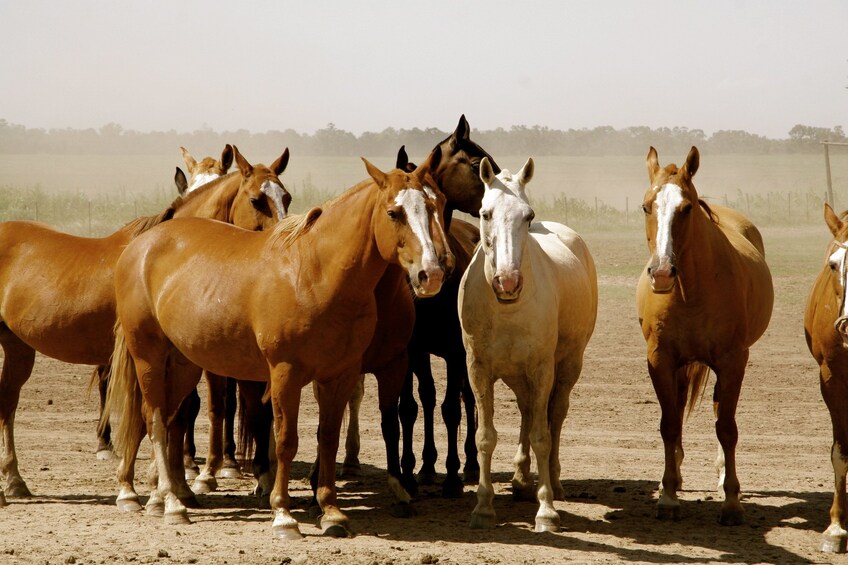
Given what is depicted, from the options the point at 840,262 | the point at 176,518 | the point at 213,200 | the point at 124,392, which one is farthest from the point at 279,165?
the point at 840,262

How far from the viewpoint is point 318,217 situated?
6.35m

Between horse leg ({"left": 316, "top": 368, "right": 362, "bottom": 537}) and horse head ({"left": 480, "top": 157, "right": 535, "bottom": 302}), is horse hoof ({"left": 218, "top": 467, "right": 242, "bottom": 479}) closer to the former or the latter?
horse leg ({"left": 316, "top": 368, "right": 362, "bottom": 537})

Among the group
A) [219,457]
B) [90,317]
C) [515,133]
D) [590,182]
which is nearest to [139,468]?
[219,457]

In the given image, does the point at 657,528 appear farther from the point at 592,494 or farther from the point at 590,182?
the point at 590,182

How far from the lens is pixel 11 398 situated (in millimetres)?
7500

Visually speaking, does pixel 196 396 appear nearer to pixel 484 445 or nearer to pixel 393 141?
pixel 484 445

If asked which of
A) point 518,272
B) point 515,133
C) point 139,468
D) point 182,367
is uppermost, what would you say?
point 515,133

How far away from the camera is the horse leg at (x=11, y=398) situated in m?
7.30

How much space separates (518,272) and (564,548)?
Answer: 5.32ft

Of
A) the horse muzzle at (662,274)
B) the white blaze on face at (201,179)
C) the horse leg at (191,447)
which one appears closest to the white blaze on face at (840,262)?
the horse muzzle at (662,274)

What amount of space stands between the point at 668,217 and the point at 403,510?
8.43ft

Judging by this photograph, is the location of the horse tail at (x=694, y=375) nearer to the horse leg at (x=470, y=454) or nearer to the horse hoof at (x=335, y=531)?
the horse leg at (x=470, y=454)

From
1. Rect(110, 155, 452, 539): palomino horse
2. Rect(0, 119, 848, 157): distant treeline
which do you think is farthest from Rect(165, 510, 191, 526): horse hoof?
Rect(0, 119, 848, 157): distant treeline

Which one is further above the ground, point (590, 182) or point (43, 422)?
point (590, 182)
